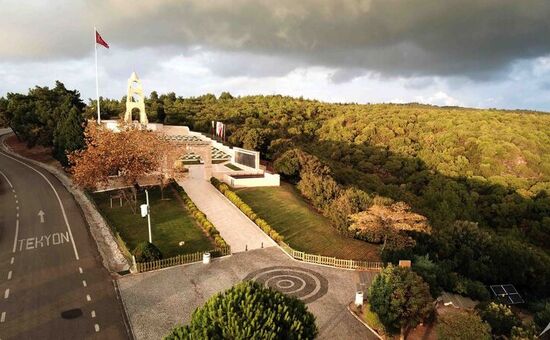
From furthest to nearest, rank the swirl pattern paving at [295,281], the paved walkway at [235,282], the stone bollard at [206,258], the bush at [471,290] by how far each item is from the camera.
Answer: the stone bollard at [206,258], the bush at [471,290], the swirl pattern paving at [295,281], the paved walkway at [235,282]

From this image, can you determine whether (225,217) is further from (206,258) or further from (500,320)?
(500,320)

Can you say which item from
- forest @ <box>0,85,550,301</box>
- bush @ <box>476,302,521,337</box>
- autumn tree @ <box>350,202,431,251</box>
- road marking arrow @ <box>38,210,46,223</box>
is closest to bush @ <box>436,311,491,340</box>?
bush @ <box>476,302,521,337</box>

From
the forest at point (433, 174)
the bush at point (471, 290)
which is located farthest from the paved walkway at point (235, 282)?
the bush at point (471, 290)

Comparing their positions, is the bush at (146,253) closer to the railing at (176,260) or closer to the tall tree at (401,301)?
the railing at (176,260)

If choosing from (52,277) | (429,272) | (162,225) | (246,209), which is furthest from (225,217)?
(429,272)

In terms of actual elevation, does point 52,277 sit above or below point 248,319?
below
